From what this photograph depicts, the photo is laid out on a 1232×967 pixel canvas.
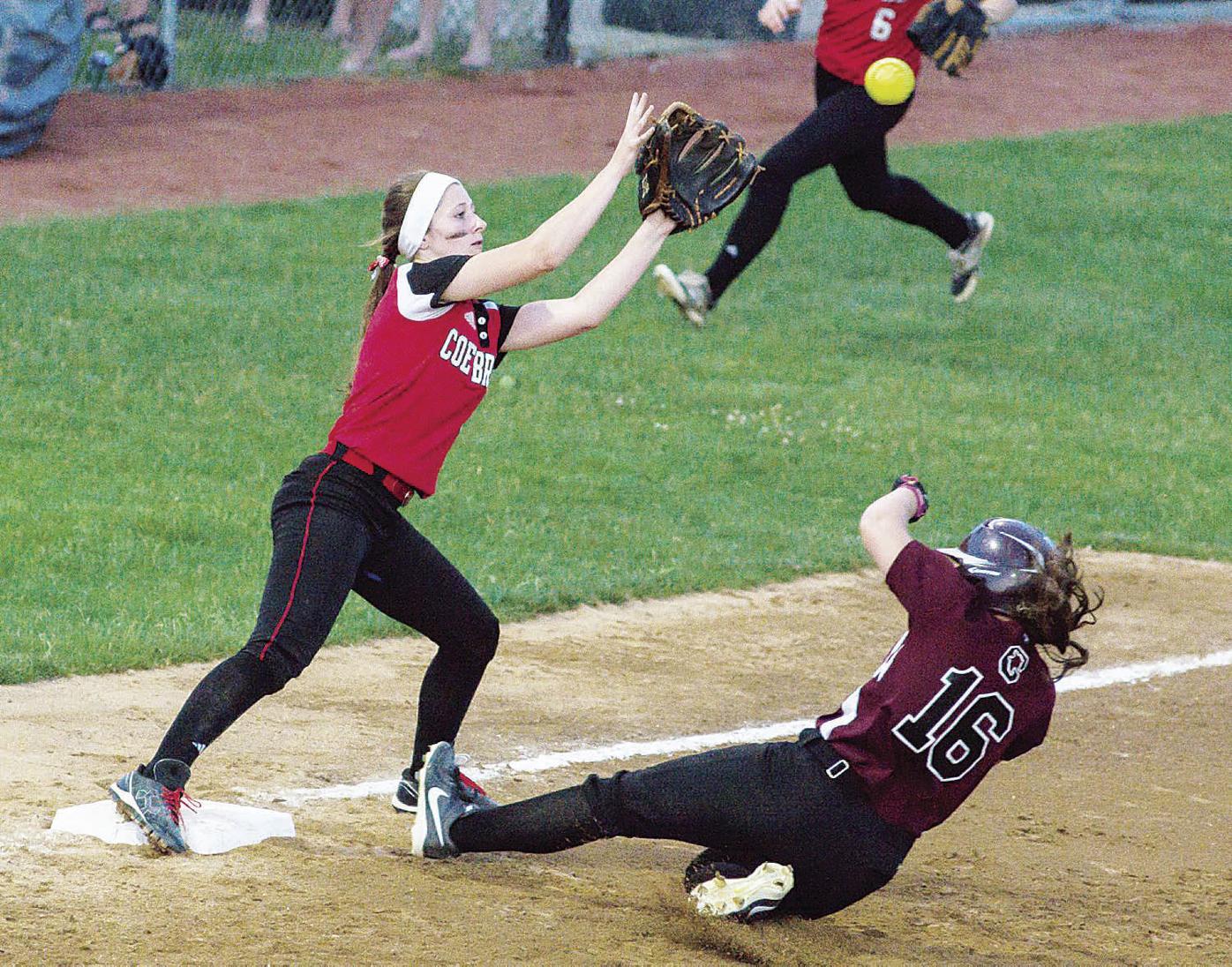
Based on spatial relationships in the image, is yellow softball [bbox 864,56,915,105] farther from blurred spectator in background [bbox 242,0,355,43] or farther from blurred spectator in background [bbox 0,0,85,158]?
blurred spectator in background [bbox 242,0,355,43]

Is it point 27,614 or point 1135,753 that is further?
point 27,614

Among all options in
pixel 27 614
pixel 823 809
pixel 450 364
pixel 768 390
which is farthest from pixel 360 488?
pixel 768 390

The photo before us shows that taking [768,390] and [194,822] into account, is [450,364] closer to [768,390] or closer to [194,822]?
[194,822]

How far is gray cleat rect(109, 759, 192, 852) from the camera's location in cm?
448

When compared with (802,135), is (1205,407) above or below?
below

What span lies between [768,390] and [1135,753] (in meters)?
5.02

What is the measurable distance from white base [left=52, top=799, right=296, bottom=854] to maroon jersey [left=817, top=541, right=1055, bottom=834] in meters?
1.58

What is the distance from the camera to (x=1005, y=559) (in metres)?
4.08

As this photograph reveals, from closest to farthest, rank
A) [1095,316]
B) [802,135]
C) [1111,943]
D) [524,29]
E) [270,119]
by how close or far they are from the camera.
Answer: [1111,943]
[802,135]
[1095,316]
[270,119]
[524,29]

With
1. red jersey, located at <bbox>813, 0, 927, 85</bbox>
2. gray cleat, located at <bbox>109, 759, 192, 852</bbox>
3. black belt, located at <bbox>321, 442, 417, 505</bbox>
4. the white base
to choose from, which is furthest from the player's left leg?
red jersey, located at <bbox>813, 0, 927, 85</bbox>

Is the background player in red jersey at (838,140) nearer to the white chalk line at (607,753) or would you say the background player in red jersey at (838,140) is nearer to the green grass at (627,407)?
the green grass at (627,407)

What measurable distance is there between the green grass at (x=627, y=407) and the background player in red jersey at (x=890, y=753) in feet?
8.75

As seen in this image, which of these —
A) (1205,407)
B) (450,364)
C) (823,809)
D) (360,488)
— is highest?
(450,364)

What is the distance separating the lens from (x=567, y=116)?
1567 cm
